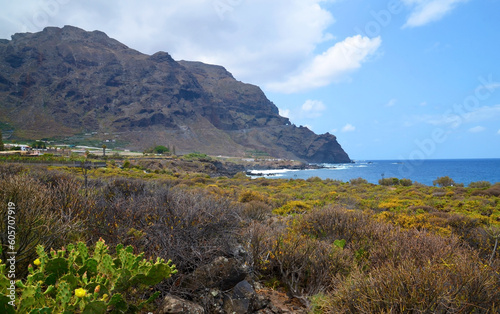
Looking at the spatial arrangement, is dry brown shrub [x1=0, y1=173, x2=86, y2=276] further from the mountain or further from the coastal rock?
the mountain

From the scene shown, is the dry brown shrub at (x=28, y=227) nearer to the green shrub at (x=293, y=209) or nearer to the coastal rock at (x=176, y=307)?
the coastal rock at (x=176, y=307)

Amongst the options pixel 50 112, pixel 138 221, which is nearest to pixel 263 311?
pixel 138 221

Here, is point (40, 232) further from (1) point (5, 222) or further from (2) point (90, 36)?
(2) point (90, 36)

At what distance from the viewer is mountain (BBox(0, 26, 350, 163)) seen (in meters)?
123

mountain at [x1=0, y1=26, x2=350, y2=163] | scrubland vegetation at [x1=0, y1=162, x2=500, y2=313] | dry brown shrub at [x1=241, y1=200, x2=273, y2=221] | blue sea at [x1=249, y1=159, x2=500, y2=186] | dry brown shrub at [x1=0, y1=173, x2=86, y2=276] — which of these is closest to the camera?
scrubland vegetation at [x1=0, y1=162, x2=500, y2=313]

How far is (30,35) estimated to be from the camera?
16575 centimetres

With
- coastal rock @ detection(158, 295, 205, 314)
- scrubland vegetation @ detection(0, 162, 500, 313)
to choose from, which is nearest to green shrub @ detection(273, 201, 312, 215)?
scrubland vegetation @ detection(0, 162, 500, 313)

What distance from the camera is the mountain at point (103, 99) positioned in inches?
4843

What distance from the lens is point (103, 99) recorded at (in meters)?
150

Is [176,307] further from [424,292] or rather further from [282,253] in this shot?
[424,292]

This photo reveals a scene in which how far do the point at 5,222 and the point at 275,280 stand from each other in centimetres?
361

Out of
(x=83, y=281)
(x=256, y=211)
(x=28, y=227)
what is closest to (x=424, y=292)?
(x=83, y=281)

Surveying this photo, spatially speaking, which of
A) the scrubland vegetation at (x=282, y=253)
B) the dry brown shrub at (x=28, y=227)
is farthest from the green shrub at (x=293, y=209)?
the dry brown shrub at (x=28, y=227)

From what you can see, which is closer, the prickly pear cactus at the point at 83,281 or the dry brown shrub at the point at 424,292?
the prickly pear cactus at the point at 83,281
